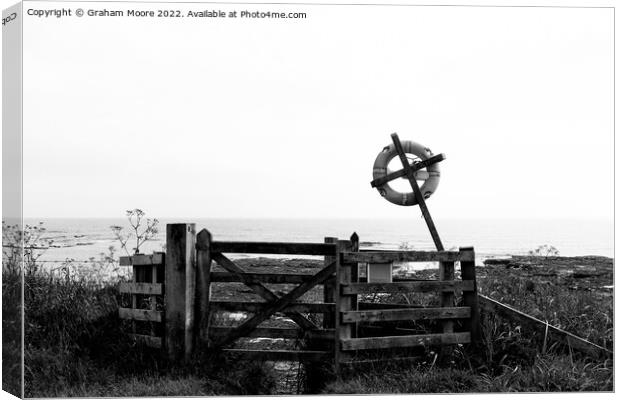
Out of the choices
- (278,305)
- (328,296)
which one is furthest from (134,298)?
(328,296)

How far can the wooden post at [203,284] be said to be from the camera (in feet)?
26.2

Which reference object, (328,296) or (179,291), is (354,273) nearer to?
(328,296)

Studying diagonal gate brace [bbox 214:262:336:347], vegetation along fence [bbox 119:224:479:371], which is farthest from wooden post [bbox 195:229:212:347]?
diagonal gate brace [bbox 214:262:336:347]

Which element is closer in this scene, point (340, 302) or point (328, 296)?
point (340, 302)

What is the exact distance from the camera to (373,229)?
→ 1623cm

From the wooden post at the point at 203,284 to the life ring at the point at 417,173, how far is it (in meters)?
2.37

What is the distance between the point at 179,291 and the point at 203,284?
25 centimetres

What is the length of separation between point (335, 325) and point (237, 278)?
3.67 feet

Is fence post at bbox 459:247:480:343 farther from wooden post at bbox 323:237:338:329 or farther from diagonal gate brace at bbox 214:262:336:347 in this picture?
diagonal gate brace at bbox 214:262:336:347

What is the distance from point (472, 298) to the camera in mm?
8461

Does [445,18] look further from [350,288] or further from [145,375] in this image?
[145,375]

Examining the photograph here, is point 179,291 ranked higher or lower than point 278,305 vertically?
higher

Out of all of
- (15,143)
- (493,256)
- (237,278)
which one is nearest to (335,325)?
(237,278)

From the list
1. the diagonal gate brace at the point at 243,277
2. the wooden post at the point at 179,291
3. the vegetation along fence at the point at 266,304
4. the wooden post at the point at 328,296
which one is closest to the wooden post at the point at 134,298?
the vegetation along fence at the point at 266,304
